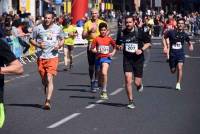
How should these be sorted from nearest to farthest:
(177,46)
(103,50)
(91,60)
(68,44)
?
(103,50) → (91,60) → (177,46) → (68,44)

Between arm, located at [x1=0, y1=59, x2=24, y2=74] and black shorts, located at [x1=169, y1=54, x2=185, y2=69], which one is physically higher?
arm, located at [x1=0, y1=59, x2=24, y2=74]

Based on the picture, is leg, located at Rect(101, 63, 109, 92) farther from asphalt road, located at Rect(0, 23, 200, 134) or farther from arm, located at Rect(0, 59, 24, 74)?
arm, located at Rect(0, 59, 24, 74)

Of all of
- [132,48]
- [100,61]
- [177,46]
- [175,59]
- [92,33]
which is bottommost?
[175,59]

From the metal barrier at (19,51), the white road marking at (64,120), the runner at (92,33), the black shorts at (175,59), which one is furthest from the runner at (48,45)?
the metal barrier at (19,51)

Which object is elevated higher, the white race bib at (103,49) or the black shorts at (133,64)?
the white race bib at (103,49)

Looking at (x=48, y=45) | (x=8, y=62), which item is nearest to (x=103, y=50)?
(x=48, y=45)

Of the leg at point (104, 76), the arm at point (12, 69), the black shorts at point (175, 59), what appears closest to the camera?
the arm at point (12, 69)

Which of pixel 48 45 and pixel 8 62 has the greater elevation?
pixel 8 62

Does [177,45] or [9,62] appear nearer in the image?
[9,62]

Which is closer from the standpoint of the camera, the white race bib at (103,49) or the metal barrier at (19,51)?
the white race bib at (103,49)

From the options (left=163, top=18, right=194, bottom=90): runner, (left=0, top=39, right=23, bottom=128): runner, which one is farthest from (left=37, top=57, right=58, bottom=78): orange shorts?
(left=0, top=39, right=23, bottom=128): runner

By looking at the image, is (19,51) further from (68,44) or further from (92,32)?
(92,32)

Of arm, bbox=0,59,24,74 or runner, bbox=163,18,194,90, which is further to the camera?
runner, bbox=163,18,194,90

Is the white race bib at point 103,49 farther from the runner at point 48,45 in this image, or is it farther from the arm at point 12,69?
the arm at point 12,69
